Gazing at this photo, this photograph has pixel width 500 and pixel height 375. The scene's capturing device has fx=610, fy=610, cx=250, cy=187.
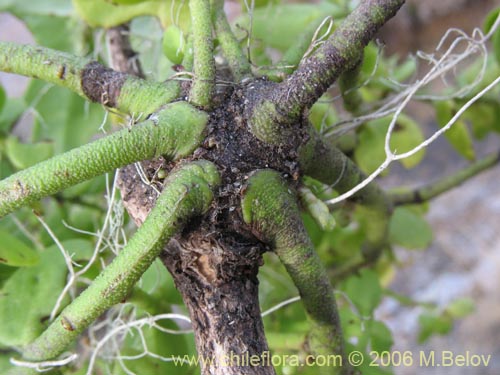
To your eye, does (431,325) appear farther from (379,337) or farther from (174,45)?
(174,45)

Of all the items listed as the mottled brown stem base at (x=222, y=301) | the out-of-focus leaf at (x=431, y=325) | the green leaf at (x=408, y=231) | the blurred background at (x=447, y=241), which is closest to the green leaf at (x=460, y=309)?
the out-of-focus leaf at (x=431, y=325)

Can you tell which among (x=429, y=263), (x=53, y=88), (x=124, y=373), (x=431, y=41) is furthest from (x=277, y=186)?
(x=431, y=41)

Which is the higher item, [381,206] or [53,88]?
[53,88]

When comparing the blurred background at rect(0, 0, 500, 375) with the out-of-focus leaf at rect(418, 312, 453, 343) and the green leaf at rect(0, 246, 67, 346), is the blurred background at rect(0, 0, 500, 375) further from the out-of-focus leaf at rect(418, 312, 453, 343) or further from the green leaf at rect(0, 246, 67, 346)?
the green leaf at rect(0, 246, 67, 346)

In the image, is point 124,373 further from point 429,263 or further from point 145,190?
point 429,263

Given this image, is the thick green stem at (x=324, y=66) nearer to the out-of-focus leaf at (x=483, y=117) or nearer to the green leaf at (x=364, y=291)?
the green leaf at (x=364, y=291)

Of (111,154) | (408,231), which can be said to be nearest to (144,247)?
(111,154)
